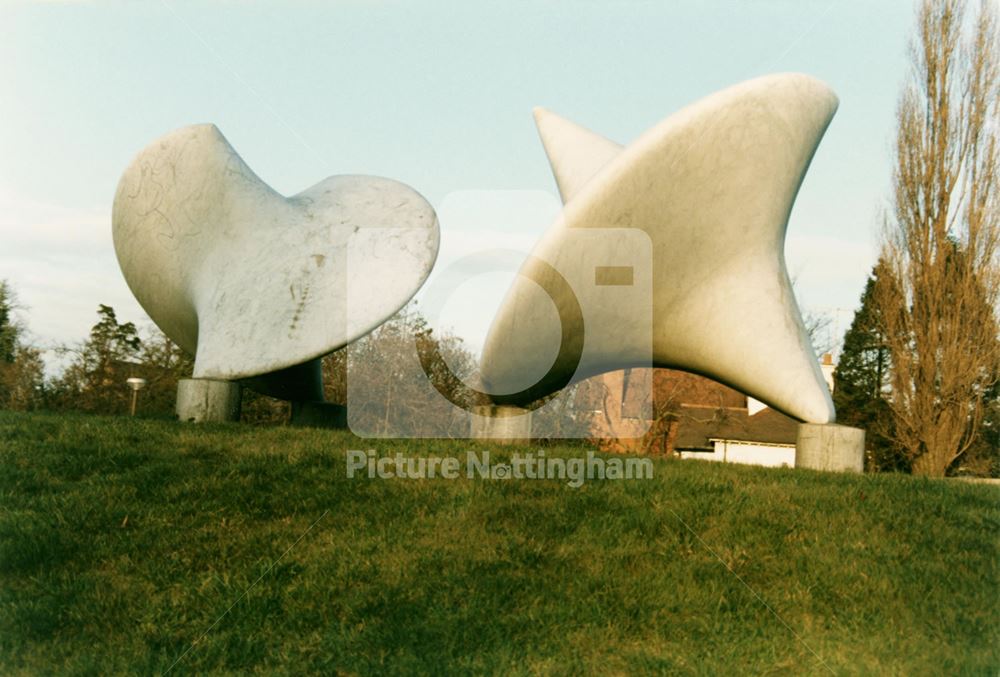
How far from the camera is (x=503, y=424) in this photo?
30.3ft

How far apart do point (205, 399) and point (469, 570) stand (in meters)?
4.74

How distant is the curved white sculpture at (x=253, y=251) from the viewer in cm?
802

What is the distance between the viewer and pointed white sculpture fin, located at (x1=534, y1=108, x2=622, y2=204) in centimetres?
1084

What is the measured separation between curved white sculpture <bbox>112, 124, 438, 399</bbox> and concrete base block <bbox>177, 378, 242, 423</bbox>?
0.38 feet

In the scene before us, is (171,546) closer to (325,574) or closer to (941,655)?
(325,574)

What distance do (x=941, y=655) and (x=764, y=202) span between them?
16.5 feet

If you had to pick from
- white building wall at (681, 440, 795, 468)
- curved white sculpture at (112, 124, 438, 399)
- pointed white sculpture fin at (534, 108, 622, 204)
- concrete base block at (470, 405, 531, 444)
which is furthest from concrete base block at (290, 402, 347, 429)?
white building wall at (681, 440, 795, 468)

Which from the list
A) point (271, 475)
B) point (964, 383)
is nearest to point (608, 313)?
point (271, 475)

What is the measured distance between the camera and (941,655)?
3863 mm

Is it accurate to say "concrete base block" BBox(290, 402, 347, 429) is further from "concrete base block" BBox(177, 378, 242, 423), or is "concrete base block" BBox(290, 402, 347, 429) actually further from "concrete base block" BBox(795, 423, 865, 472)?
"concrete base block" BBox(795, 423, 865, 472)

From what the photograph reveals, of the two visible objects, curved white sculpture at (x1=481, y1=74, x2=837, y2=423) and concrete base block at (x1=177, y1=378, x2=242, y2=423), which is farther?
concrete base block at (x1=177, y1=378, x2=242, y2=423)

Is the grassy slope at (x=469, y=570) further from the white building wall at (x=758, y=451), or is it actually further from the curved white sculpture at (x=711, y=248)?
the white building wall at (x=758, y=451)

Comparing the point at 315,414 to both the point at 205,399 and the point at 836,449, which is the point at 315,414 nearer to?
the point at 205,399

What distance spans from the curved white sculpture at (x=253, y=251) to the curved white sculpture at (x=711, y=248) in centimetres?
156
